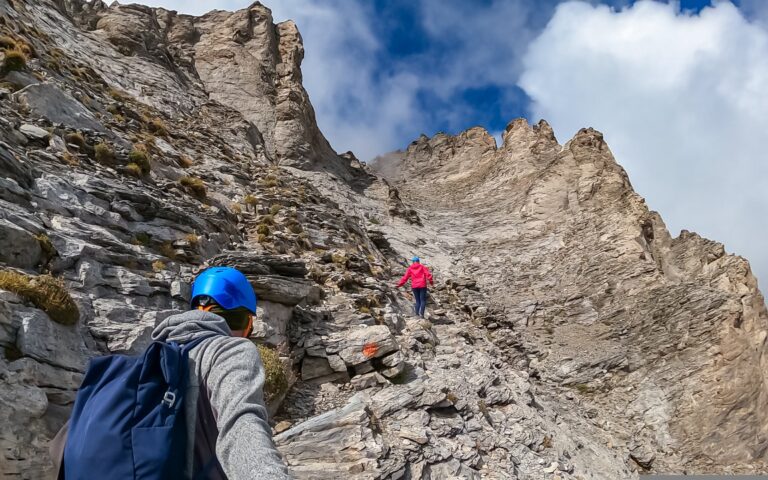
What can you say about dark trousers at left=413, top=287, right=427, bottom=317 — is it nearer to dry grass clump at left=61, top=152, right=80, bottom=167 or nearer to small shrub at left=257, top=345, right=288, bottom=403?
small shrub at left=257, top=345, right=288, bottom=403

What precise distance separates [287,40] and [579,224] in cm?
3383

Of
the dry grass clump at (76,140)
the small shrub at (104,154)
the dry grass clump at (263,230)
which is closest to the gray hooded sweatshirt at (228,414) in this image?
the dry grass clump at (76,140)

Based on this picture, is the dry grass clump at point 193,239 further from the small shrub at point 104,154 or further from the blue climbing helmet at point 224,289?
the blue climbing helmet at point 224,289

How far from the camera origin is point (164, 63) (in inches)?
1561

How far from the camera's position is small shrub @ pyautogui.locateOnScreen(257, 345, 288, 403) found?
10.2 meters

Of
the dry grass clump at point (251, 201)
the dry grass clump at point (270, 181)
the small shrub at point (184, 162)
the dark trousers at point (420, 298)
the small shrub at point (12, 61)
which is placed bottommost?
the dark trousers at point (420, 298)

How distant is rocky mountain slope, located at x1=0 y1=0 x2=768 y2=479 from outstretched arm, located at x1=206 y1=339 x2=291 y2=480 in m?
5.26

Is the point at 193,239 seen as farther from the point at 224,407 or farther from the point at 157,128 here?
the point at 157,128

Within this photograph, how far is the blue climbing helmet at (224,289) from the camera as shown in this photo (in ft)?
8.59

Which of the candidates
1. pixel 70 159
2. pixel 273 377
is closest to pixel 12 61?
pixel 70 159

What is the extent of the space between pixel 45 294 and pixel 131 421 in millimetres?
7091

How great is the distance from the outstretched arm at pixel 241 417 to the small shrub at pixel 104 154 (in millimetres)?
15329

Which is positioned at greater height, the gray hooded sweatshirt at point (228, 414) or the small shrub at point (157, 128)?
the small shrub at point (157, 128)

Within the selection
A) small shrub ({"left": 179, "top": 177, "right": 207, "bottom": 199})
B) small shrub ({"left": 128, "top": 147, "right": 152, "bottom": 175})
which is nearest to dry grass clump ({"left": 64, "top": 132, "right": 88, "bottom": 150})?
small shrub ({"left": 128, "top": 147, "right": 152, "bottom": 175})
